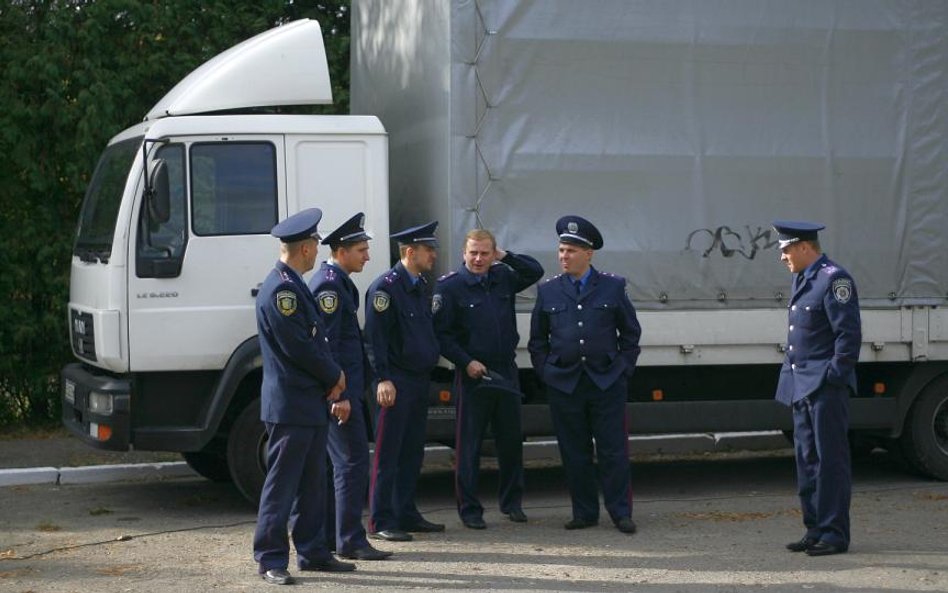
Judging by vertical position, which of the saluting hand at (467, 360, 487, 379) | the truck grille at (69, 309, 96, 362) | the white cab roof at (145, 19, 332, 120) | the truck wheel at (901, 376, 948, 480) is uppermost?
the white cab roof at (145, 19, 332, 120)

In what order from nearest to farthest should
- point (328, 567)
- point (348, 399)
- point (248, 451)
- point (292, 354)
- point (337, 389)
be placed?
point (292, 354)
point (337, 389)
point (328, 567)
point (348, 399)
point (248, 451)

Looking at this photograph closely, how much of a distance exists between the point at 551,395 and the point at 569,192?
137 cm

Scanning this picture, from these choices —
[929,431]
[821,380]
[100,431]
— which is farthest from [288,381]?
[929,431]

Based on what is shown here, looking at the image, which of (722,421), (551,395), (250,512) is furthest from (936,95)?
(250,512)

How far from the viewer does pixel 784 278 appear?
9.55 meters

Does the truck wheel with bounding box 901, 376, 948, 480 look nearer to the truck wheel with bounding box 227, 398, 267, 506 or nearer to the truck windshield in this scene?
the truck wheel with bounding box 227, 398, 267, 506

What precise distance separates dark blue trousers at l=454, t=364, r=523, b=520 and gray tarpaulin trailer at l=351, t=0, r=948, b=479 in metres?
0.51

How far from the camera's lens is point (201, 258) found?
29.3 feet

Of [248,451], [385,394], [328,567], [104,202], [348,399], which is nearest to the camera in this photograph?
[328,567]

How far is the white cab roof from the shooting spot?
30.3 ft

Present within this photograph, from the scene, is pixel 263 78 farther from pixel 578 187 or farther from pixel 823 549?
pixel 823 549

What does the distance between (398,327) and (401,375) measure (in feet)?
0.93

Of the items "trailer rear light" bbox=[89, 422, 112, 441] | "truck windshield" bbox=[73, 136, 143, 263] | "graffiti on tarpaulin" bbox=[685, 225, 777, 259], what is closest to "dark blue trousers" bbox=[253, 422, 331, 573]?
"trailer rear light" bbox=[89, 422, 112, 441]

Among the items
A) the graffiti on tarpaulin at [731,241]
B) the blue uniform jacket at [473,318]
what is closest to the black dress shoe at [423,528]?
the blue uniform jacket at [473,318]
